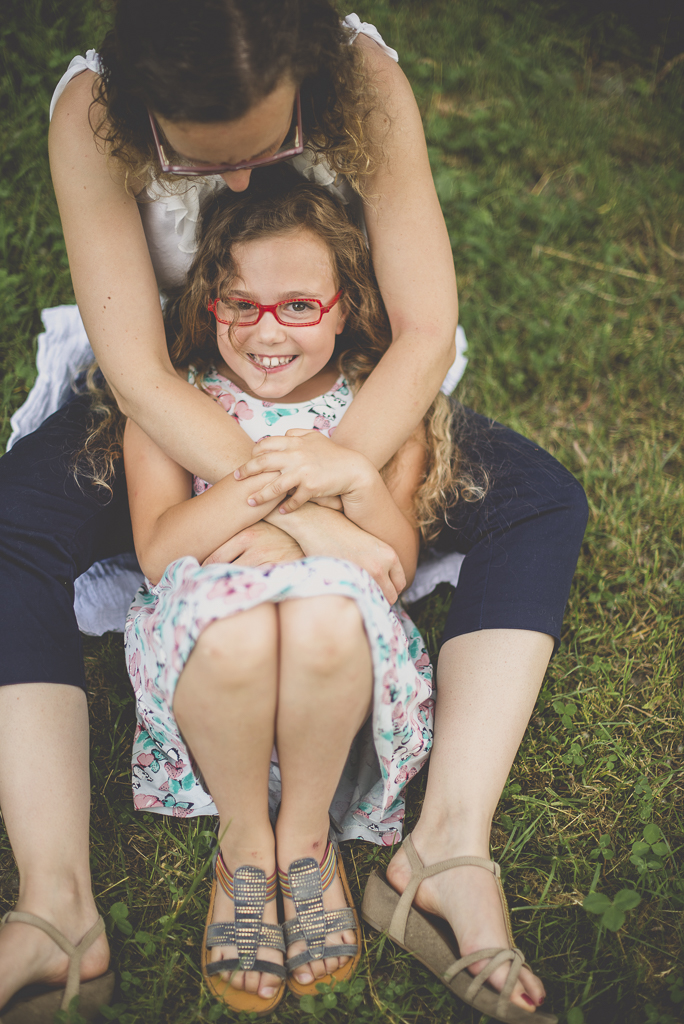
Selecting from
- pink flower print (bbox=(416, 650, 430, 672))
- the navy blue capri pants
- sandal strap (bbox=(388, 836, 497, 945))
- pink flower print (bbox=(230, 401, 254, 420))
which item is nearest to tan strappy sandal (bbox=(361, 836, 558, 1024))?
sandal strap (bbox=(388, 836, 497, 945))

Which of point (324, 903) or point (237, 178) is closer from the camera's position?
point (237, 178)

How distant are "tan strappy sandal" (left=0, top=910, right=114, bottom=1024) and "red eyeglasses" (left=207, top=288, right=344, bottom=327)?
154 cm

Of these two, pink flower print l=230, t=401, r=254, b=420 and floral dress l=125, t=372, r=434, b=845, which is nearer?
floral dress l=125, t=372, r=434, b=845

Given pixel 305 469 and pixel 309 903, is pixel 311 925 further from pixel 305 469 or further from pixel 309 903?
pixel 305 469

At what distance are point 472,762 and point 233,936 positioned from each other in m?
0.70

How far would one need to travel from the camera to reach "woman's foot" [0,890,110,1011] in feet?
4.94

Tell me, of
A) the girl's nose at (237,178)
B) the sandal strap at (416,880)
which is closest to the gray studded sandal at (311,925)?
the sandal strap at (416,880)

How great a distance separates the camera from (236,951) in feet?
5.50

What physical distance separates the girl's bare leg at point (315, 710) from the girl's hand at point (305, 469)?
1.35 feet

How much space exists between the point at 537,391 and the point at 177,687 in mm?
2201

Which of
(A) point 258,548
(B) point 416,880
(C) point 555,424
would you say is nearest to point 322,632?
(A) point 258,548

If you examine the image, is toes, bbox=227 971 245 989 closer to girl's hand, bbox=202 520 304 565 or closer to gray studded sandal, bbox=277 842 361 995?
gray studded sandal, bbox=277 842 361 995

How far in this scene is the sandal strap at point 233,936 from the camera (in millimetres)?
1688

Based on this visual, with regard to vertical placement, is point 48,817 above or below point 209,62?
below
